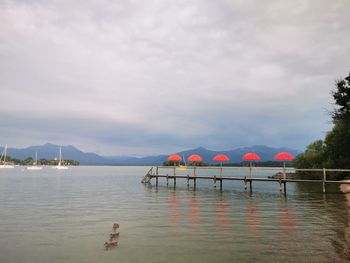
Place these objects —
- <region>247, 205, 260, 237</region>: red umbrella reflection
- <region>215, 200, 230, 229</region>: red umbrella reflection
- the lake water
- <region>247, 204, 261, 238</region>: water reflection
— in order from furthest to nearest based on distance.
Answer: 1. <region>215, 200, 230, 229</region>: red umbrella reflection
2. <region>247, 205, 260, 237</region>: red umbrella reflection
3. <region>247, 204, 261, 238</region>: water reflection
4. the lake water

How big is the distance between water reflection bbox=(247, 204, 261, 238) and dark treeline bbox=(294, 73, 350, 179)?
74.7ft

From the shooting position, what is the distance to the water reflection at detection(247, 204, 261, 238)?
14.9 metres

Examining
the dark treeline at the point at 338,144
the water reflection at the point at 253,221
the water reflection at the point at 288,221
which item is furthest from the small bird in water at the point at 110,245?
the dark treeline at the point at 338,144

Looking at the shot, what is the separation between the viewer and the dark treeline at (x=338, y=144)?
38.9 m

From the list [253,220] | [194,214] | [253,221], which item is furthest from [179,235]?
[194,214]

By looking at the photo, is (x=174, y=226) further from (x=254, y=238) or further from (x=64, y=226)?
(x=64, y=226)

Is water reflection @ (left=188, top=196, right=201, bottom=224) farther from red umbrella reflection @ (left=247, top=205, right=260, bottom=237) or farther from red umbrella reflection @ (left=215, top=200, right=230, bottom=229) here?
red umbrella reflection @ (left=247, top=205, right=260, bottom=237)

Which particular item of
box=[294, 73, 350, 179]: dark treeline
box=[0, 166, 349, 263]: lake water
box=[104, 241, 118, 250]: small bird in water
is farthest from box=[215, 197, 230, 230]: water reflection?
box=[294, 73, 350, 179]: dark treeline

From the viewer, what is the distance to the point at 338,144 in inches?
1768

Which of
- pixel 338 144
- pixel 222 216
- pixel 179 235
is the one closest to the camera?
pixel 179 235

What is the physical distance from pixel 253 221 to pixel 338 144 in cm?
3281

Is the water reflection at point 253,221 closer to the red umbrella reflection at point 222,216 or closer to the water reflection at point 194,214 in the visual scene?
the red umbrella reflection at point 222,216

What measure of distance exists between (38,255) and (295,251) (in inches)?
366

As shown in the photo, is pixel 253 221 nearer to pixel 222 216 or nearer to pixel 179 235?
pixel 222 216
